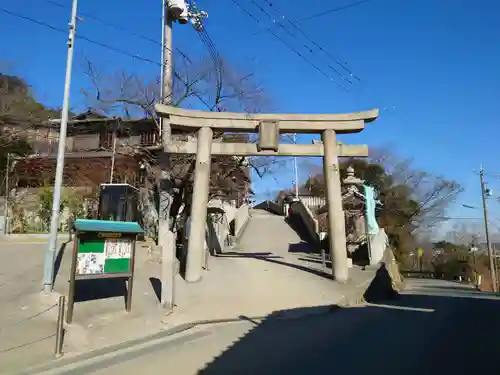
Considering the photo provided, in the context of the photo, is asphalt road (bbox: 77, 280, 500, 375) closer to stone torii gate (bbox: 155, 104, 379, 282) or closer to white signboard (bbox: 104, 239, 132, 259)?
white signboard (bbox: 104, 239, 132, 259)

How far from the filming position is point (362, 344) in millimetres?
8789

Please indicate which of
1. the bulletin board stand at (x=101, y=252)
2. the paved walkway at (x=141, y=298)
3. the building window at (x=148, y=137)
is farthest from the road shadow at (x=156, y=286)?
the building window at (x=148, y=137)

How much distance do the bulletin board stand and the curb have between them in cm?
156

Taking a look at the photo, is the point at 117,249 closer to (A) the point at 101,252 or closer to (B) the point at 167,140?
(A) the point at 101,252

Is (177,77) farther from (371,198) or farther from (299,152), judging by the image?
(371,198)

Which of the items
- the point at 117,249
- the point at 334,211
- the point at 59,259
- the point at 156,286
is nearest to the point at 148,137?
the point at 334,211

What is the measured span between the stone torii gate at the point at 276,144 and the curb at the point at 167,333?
145 cm

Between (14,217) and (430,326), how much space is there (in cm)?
1878

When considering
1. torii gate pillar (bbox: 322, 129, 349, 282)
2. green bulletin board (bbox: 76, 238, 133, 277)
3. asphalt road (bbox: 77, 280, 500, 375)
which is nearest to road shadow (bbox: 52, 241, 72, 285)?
green bulletin board (bbox: 76, 238, 133, 277)

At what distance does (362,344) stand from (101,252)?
20.2ft

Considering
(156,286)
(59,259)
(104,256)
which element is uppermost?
(104,256)

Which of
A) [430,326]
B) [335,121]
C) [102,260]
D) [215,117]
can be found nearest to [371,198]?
[335,121]

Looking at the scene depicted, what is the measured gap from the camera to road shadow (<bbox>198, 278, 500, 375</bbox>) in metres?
6.80

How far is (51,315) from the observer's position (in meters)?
9.41
